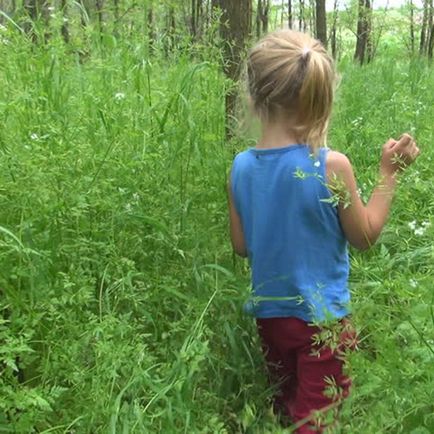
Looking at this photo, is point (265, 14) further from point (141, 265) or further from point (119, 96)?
point (141, 265)

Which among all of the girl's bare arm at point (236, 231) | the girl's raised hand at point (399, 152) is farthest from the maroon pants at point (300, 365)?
the girl's raised hand at point (399, 152)

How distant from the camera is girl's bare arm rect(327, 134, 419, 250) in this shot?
6.04 feet

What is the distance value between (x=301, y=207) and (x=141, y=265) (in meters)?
0.60

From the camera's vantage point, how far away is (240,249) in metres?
2.17

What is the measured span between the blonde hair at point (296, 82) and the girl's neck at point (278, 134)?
19mm

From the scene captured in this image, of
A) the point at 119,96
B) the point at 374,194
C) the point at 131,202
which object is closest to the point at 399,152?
the point at 374,194

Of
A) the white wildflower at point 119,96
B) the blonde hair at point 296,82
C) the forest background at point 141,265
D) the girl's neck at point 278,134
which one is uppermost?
the blonde hair at point 296,82

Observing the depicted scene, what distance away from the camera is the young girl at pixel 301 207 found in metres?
1.86

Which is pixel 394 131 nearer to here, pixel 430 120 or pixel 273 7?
pixel 430 120

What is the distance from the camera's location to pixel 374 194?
1.91m

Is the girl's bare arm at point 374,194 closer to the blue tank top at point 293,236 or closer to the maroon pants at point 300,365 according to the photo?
the blue tank top at point 293,236

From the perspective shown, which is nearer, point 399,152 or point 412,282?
point 412,282

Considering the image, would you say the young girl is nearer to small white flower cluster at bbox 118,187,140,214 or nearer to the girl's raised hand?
the girl's raised hand

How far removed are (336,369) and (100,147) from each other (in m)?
1.11
